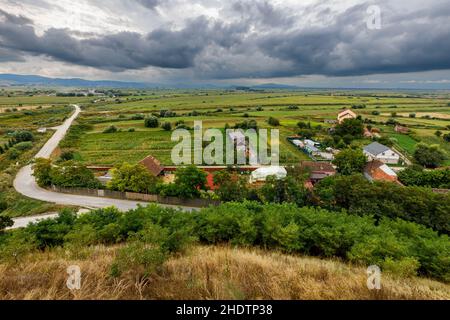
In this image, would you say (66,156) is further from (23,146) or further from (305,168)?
(305,168)

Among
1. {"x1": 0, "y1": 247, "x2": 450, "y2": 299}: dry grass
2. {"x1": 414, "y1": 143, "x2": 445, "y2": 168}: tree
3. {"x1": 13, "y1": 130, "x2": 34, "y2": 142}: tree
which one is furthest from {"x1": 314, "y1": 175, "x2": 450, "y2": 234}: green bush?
{"x1": 13, "y1": 130, "x2": 34, "y2": 142}: tree

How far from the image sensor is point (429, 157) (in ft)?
116

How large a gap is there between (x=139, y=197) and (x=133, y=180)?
1884 mm

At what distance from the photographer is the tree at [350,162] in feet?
103

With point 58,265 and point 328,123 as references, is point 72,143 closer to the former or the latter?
point 58,265

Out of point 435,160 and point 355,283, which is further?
point 435,160

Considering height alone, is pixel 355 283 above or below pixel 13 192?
above

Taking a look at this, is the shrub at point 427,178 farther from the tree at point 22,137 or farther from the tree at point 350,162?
the tree at point 22,137

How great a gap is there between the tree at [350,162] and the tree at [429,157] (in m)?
10.6

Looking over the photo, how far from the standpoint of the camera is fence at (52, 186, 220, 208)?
23719mm
